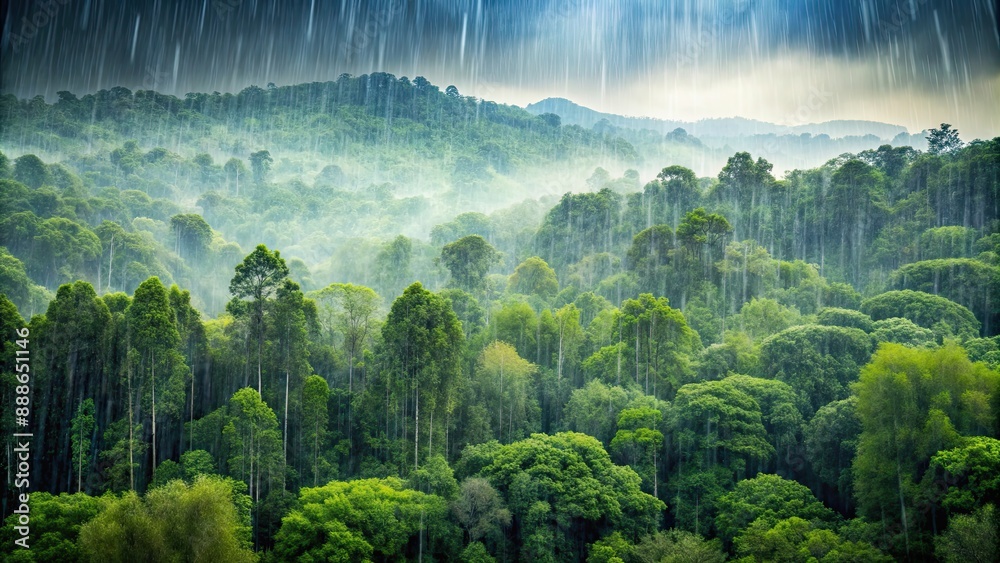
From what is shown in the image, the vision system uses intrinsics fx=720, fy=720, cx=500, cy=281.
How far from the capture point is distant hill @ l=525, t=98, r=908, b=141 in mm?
119938

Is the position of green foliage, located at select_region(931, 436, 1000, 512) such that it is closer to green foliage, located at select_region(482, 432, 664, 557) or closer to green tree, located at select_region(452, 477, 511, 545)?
green foliage, located at select_region(482, 432, 664, 557)

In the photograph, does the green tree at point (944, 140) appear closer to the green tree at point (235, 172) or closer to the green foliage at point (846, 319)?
the green foliage at point (846, 319)

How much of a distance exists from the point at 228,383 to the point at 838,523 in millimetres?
27112

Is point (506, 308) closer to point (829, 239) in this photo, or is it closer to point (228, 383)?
point (228, 383)

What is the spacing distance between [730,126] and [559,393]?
5538 inches

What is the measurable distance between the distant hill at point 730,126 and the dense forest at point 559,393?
58544 millimetres

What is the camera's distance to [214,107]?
14850 cm

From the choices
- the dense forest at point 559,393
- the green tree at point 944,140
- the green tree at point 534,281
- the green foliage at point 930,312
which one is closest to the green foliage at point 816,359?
the dense forest at point 559,393

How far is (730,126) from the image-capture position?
6496 inches

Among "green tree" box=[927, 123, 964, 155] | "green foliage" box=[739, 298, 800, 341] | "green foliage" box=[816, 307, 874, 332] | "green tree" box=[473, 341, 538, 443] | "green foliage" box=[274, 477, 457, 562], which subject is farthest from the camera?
"green tree" box=[927, 123, 964, 155]

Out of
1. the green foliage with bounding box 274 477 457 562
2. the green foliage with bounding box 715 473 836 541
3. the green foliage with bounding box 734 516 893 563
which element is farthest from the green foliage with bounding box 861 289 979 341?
the green foliage with bounding box 274 477 457 562

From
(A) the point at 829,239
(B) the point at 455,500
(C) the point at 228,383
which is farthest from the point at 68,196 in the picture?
(A) the point at 829,239

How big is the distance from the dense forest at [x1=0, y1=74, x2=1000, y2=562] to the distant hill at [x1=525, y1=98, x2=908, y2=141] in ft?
192

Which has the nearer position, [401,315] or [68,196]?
Answer: [401,315]
